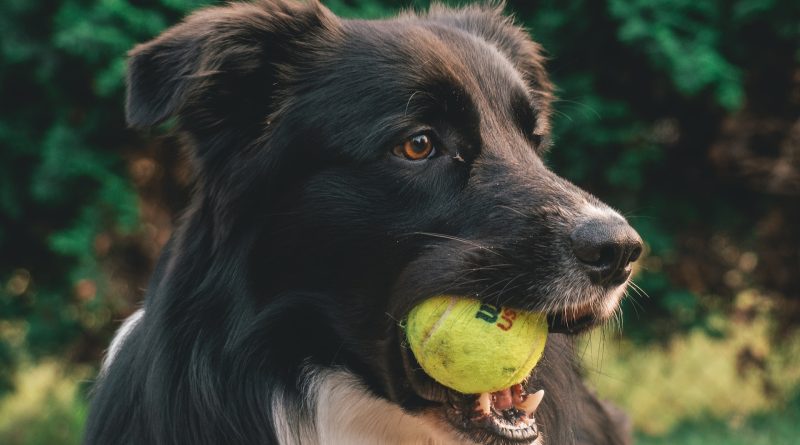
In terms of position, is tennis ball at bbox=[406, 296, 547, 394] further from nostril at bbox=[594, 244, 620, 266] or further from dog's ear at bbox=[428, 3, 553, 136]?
dog's ear at bbox=[428, 3, 553, 136]

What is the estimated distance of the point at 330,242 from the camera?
9.65 feet

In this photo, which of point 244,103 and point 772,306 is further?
point 772,306

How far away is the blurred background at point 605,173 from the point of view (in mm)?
5484

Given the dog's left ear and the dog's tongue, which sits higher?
the dog's left ear

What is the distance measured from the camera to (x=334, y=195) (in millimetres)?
2947

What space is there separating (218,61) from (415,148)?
0.66m

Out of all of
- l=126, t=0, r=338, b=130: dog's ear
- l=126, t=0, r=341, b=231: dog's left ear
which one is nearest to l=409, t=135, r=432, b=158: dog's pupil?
l=126, t=0, r=341, b=231: dog's left ear

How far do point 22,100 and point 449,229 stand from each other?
390 centimetres

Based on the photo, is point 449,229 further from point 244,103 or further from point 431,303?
point 244,103

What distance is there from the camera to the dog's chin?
2.70 meters

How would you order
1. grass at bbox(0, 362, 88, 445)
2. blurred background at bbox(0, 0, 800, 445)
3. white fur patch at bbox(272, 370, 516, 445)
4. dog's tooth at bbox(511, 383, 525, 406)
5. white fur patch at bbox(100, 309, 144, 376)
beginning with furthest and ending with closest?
grass at bbox(0, 362, 88, 445)
blurred background at bbox(0, 0, 800, 445)
white fur patch at bbox(100, 309, 144, 376)
white fur patch at bbox(272, 370, 516, 445)
dog's tooth at bbox(511, 383, 525, 406)

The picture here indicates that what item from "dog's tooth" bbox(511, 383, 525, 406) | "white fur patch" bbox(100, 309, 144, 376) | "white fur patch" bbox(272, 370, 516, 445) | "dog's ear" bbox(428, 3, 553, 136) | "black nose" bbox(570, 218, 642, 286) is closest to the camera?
"black nose" bbox(570, 218, 642, 286)

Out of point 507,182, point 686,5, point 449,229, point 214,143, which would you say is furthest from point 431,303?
point 686,5

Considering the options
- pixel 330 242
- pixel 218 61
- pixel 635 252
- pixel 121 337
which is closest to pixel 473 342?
pixel 635 252
